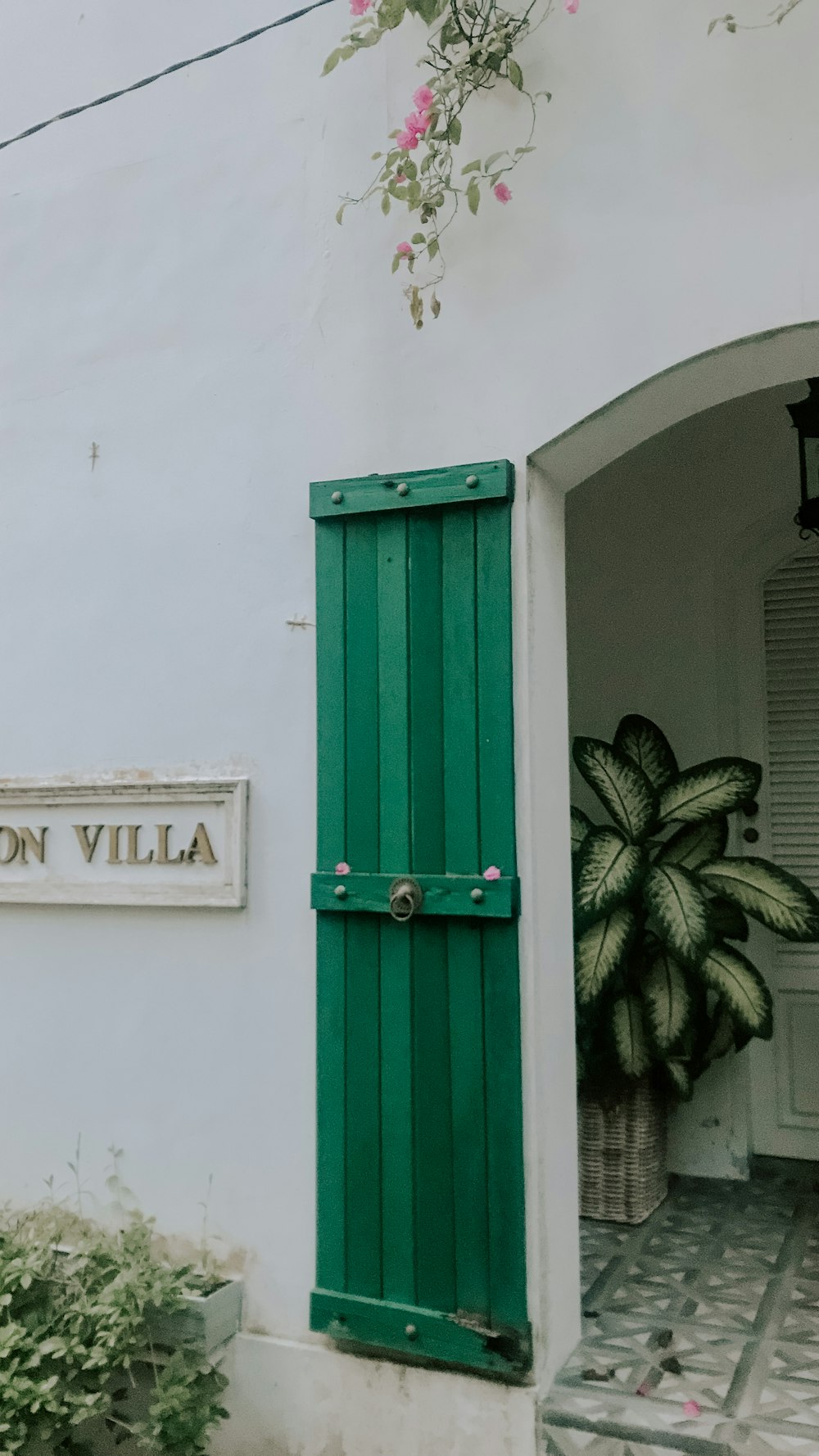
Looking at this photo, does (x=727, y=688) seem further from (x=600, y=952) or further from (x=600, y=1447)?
(x=600, y=1447)

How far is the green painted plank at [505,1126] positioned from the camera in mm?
2482

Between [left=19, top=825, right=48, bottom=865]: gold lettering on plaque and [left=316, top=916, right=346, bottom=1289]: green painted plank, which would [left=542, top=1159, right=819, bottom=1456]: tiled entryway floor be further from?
[left=19, top=825, right=48, bottom=865]: gold lettering on plaque

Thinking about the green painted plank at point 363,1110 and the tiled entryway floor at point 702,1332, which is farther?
the green painted plank at point 363,1110

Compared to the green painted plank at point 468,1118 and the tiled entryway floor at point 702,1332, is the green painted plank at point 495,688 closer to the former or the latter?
the green painted plank at point 468,1118

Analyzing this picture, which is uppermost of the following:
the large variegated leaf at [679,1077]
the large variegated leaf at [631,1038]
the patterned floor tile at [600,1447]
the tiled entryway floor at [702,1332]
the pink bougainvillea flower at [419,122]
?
the pink bougainvillea flower at [419,122]

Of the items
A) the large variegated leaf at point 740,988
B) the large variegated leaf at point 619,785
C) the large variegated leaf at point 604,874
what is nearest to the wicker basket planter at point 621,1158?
the large variegated leaf at point 740,988

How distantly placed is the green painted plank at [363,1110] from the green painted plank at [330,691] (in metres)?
0.24

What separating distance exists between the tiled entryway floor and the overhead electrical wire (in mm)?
3510

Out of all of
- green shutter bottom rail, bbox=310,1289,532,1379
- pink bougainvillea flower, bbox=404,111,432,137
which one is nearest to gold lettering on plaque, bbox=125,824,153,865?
green shutter bottom rail, bbox=310,1289,532,1379

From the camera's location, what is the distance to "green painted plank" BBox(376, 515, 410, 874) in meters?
2.69

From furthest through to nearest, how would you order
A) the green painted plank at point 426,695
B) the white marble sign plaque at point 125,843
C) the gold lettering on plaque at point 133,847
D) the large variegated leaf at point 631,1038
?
the large variegated leaf at point 631,1038, the gold lettering on plaque at point 133,847, the white marble sign plaque at point 125,843, the green painted plank at point 426,695

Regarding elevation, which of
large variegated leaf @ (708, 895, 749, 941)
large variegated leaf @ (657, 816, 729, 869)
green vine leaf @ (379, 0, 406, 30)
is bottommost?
large variegated leaf @ (708, 895, 749, 941)

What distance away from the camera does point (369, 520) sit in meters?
2.80

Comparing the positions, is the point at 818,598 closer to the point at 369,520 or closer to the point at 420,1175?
the point at 369,520
